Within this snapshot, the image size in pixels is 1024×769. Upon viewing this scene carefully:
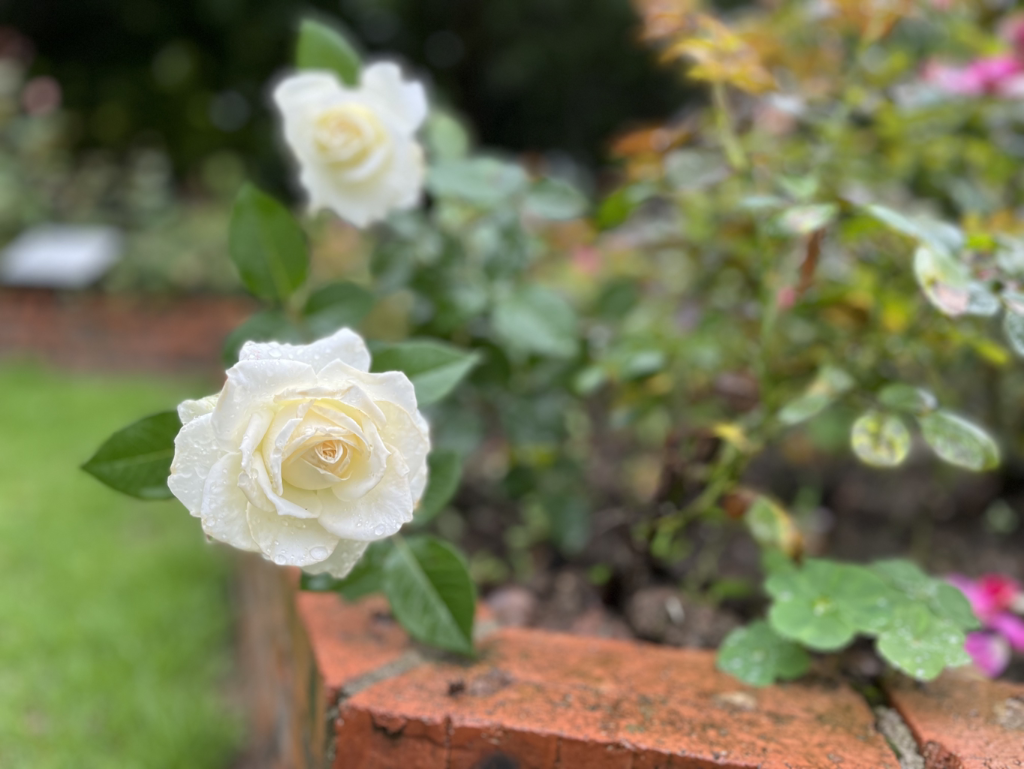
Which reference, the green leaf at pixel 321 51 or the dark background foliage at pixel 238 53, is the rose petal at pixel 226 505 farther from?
the dark background foliage at pixel 238 53

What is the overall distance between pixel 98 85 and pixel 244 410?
6174 mm

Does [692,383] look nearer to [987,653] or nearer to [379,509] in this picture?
[987,653]

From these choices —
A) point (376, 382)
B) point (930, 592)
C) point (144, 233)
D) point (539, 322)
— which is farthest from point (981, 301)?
point (144, 233)

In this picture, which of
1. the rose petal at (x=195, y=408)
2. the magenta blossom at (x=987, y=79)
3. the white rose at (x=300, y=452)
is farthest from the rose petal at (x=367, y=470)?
the magenta blossom at (x=987, y=79)

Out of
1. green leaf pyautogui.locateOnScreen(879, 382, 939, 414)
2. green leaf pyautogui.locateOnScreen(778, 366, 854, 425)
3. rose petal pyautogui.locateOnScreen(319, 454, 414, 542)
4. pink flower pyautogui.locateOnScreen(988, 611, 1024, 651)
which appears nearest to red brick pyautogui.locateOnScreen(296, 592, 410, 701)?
rose petal pyautogui.locateOnScreen(319, 454, 414, 542)

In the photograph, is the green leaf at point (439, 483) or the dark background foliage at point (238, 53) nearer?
the green leaf at point (439, 483)

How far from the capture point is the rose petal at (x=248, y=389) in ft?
1.77

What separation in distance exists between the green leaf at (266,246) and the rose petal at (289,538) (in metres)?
0.37

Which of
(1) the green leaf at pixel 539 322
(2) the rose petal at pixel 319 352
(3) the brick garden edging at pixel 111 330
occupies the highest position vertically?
(2) the rose petal at pixel 319 352

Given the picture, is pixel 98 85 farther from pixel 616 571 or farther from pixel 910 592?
pixel 910 592

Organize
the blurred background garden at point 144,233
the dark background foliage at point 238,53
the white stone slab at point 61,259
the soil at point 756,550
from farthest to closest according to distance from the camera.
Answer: the dark background foliage at point 238,53 → the white stone slab at point 61,259 → the blurred background garden at point 144,233 → the soil at point 756,550

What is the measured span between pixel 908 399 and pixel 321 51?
2.61ft

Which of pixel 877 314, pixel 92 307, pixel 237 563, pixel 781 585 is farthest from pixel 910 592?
pixel 92 307

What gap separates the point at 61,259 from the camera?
11.7 ft
